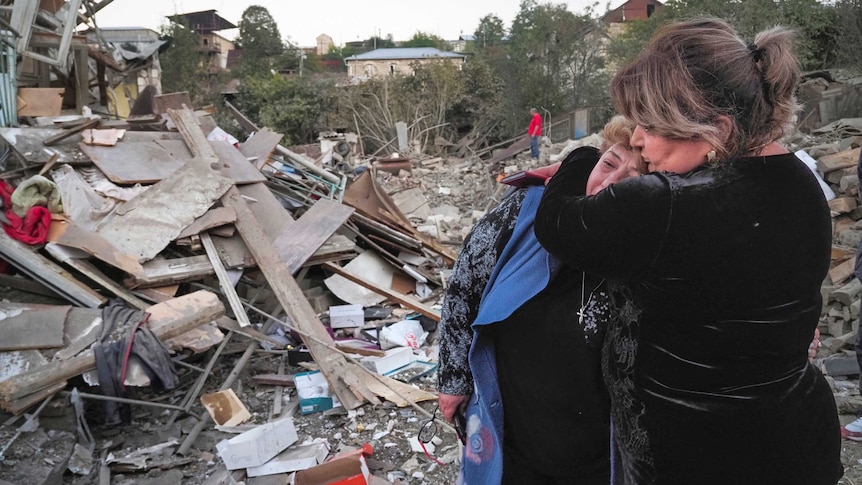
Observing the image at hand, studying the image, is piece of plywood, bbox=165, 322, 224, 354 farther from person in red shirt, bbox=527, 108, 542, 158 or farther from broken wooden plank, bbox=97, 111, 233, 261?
person in red shirt, bbox=527, 108, 542, 158

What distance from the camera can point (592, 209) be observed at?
1.19 meters

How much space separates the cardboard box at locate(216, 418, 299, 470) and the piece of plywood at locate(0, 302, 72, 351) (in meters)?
1.31

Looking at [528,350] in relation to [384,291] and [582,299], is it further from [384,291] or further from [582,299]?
[384,291]

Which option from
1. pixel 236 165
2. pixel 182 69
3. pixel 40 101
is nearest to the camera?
pixel 236 165

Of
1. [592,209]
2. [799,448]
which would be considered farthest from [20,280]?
[799,448]

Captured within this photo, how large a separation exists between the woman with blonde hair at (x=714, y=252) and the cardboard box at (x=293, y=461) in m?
2.68

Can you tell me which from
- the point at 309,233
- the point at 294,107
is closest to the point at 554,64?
the point at 294,107

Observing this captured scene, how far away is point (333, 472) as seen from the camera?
10.6 feet

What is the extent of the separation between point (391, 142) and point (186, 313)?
19057 mm

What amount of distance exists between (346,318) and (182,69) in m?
25.3

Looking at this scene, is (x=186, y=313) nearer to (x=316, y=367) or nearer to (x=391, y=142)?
(x=316, y=367)

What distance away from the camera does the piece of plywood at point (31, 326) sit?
147 inches

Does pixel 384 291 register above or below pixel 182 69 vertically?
below

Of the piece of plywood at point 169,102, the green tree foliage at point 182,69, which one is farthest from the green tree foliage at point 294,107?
the piece of plywood at point 169,102
